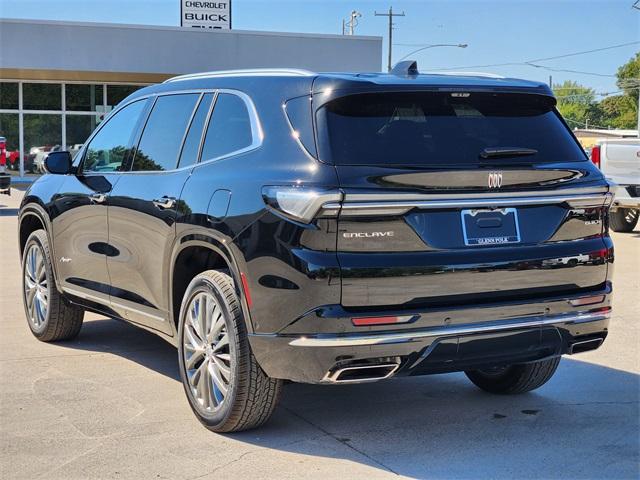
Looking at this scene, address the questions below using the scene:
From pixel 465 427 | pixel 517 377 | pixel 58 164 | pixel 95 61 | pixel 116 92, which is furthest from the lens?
pixel 116 92

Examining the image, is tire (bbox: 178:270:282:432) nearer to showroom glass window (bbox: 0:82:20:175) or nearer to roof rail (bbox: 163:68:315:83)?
roof rail (bbox: 163:68:315:83)

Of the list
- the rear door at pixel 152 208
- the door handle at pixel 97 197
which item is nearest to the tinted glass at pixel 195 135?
the rear door at pixel 152 208

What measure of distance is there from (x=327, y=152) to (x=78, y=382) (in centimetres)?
261

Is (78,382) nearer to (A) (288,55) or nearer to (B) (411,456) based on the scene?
(B) (411,456)

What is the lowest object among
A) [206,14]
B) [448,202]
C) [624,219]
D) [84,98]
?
[624,219]

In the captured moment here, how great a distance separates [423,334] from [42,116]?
98.6ft

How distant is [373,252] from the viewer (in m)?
4.18

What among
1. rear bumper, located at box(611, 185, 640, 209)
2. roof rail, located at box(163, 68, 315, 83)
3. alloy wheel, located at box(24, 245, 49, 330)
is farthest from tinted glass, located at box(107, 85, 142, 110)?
roof rail, located at box(163, 68, 315, 83)

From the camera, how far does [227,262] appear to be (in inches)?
181

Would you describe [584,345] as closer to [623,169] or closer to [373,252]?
[373,252]

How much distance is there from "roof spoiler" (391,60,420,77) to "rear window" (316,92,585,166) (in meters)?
0.35

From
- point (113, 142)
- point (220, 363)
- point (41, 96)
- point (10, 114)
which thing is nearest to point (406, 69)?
point (220, 363)

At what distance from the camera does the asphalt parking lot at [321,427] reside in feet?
14.3

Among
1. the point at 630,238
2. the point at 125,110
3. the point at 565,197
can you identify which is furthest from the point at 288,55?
the point at 565,197
